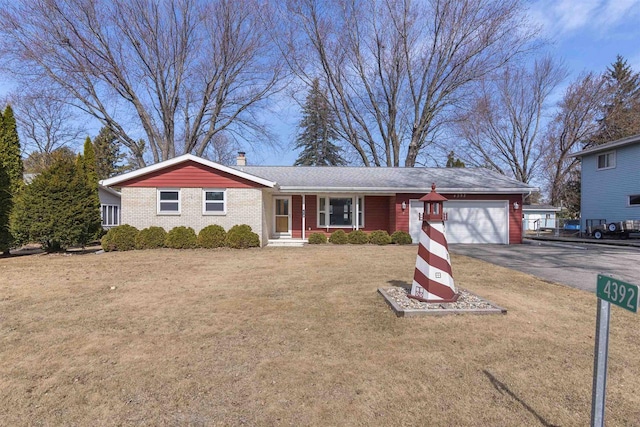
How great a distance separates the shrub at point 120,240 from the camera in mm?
13148

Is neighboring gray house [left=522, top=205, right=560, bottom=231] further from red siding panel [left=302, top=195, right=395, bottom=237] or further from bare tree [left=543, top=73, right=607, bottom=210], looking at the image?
red siding panel [left=302, top=195, right=395, bottom=237]

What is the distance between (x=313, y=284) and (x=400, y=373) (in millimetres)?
3825

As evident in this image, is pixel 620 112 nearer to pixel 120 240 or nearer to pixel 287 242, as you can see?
pixel 287 242

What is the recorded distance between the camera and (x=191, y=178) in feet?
47.4

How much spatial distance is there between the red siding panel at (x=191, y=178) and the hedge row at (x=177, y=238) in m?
1.84

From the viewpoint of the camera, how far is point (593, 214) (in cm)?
2209

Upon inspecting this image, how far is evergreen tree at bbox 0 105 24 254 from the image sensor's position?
480 inches

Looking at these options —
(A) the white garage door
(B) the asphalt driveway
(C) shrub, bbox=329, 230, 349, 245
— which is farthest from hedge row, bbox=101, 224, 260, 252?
(B) the asphalt driveway

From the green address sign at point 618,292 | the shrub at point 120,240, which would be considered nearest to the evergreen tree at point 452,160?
the shrub at point 120,240


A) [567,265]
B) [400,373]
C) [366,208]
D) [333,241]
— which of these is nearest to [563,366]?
[400,373]

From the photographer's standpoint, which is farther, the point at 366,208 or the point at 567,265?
the point at 366,208

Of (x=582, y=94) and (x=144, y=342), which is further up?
(x=582, y=94)

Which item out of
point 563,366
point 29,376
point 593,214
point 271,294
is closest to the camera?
point 29,376

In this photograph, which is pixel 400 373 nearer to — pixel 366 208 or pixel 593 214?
pixel 366 208
